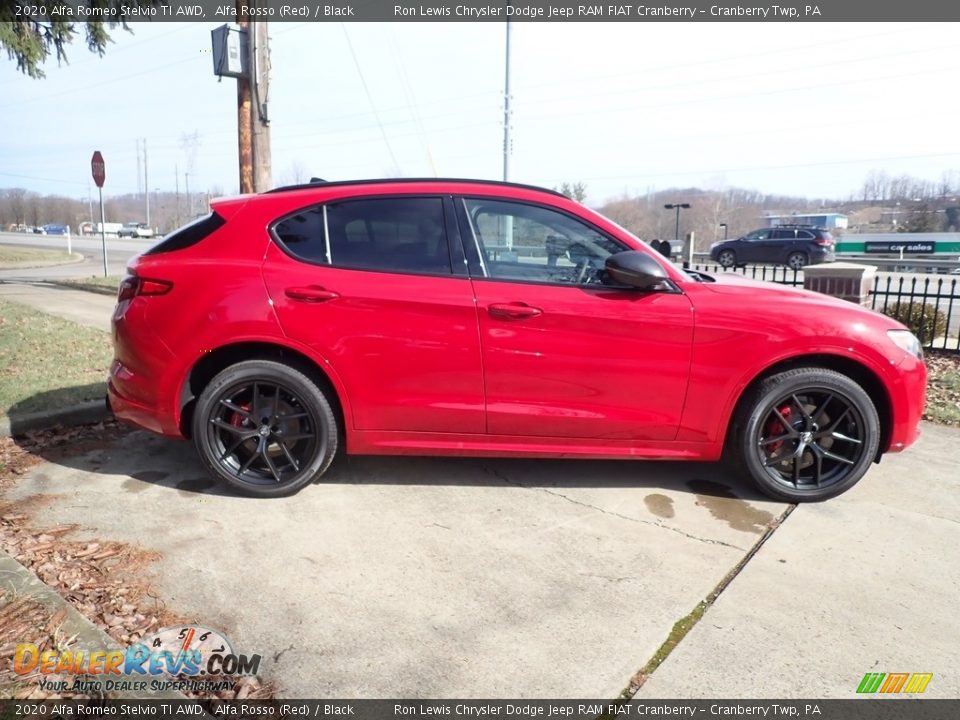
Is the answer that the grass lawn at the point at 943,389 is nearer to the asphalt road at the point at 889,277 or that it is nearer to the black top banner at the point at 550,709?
the asphalt road at the point at 889,277

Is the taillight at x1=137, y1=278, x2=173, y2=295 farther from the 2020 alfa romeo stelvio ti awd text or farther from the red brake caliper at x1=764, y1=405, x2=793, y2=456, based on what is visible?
the red brake caliper at x1=764, y1=405, x2=793, y2=456

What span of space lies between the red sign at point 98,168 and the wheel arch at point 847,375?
16224 mm

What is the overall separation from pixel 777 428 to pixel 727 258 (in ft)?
98.0

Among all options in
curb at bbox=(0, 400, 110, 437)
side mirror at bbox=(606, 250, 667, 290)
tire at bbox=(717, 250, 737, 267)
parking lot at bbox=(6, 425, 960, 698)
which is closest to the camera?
parking lot at bbox=(6, 425, 960, 698)

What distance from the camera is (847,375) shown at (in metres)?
3.70

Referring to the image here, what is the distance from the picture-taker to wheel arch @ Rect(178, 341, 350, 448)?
357 centimetres

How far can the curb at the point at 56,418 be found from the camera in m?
4.41

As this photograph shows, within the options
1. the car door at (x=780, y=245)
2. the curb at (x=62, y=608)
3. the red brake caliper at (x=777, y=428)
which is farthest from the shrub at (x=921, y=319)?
the car door at (x=780, y=245)

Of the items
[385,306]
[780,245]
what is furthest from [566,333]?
[780,245]

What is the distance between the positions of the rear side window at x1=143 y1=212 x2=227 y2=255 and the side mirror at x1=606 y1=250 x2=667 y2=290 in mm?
2145

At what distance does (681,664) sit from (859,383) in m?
2.24

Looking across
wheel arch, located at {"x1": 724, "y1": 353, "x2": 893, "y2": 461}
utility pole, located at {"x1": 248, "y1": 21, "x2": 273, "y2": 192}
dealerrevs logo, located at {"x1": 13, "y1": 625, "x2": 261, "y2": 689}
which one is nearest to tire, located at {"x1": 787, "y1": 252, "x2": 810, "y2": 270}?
utility pole, located at {"x1": 248, "y1": 21, "x2": 273, "y2": 192}

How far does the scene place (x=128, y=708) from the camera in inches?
77.9

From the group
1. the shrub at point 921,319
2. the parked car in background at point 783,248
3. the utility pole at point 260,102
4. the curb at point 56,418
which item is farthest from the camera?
the parked car in background at point 783,248
